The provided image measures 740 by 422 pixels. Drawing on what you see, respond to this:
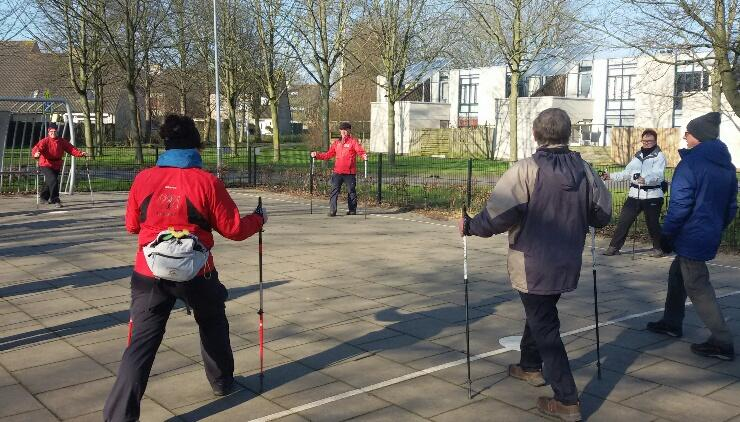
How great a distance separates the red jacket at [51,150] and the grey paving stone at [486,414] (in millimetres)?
13180

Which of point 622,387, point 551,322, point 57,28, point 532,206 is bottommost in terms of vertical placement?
point 622,387

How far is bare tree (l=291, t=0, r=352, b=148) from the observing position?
1210 inches

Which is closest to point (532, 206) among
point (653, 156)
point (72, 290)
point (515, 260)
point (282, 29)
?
point (515, 260)

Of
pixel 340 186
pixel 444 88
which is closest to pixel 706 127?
pixel 340 186

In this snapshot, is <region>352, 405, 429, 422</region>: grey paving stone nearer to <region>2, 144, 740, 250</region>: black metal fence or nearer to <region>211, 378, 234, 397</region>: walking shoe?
<region>211, 378, 234, 397</region>: walking shoe

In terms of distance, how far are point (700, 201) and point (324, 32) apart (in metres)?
26.2

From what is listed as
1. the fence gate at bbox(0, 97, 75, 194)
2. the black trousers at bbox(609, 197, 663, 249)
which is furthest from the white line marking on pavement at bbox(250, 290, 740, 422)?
the fence gate at bbox(0, 97, 75, 194)

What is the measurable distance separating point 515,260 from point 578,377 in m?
1.45

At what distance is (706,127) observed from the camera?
6.07 metres

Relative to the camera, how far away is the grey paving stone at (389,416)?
4664 millimetres

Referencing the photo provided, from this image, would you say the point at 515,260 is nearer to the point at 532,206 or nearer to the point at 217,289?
the point at 532,206

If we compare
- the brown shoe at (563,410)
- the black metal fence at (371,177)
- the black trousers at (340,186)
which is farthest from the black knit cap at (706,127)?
the black trousers at (340,186)

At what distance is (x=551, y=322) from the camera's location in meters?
4.60

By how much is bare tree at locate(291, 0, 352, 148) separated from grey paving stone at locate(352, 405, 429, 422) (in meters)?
27.2
